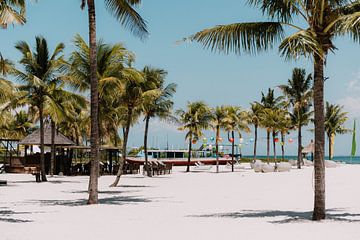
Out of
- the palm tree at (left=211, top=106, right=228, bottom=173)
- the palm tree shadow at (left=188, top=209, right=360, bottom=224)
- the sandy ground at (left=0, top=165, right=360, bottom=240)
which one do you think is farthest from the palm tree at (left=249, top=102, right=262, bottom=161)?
the palm tree shadow at (left=188, top=209, right=360, bottom=224)

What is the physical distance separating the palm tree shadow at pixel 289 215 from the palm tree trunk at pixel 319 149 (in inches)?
16.5

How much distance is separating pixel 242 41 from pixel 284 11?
3.69 ft

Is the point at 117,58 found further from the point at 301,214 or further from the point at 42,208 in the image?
the point at 301,214

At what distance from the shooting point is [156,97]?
26188mm

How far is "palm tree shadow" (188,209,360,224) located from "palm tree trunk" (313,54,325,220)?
42cm

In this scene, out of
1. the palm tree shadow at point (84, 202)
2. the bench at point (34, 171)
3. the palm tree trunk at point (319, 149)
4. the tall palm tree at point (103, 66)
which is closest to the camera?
the palm tree trunk at point (319, 149)

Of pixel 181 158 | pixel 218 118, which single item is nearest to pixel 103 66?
pixel 218 118

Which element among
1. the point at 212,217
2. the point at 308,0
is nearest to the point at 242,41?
the point at 308,0

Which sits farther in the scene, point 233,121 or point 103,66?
point 233,121

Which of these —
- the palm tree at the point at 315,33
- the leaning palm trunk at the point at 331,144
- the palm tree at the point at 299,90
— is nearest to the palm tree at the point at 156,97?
the palm tree at the point at 315,33

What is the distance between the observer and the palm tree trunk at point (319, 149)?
1079 centimetres

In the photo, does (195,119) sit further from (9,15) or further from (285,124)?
(9,15)

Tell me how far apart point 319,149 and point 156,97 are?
16008mm

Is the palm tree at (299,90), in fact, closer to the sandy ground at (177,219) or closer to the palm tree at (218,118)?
the palm tree at (218,118)
